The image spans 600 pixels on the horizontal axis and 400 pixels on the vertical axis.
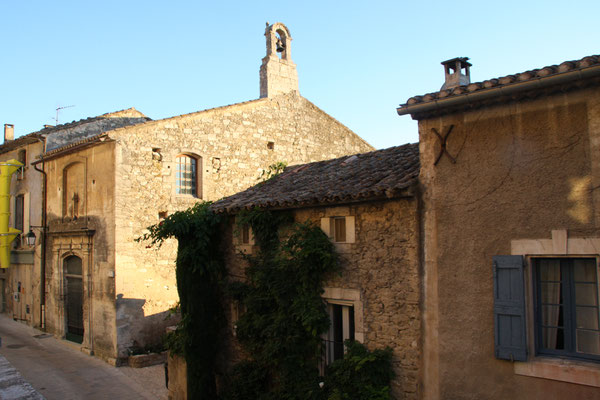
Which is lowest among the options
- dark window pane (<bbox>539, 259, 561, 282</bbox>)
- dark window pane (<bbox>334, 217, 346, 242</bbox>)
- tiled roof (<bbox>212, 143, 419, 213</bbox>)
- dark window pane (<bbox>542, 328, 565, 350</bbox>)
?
dark window pane (<bbox>542, 328, 565, 350</bbox>)

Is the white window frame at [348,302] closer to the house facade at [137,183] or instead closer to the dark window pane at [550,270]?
the dark window pane at [550,270]

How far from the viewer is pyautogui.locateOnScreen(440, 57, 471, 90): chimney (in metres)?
8.01

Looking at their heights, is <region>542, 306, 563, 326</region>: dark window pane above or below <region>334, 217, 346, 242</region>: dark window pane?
below

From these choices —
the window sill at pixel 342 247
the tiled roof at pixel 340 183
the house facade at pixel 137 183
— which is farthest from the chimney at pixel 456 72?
the house facade at pixel 137 183

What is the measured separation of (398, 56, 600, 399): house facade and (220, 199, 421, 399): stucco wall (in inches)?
7.6

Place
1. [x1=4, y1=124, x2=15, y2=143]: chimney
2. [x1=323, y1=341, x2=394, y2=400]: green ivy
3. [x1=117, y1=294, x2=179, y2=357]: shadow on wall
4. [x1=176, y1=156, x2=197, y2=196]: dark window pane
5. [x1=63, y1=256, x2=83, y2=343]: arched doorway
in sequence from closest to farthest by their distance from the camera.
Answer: [x1=323, y1=341, x2=394, y2=400]: green ivy, [x1=117, y1=294, x2=179, y2=357]: shadow on wall, [x1=176, y1=156, x2=197, y2=196]: dark window pane, [x1=63, y1=256, x2=83, y2=343]: arched doorway, [x1=4, y1=124, x2=15, y2=143]: chimney

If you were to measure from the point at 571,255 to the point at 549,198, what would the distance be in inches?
26.1

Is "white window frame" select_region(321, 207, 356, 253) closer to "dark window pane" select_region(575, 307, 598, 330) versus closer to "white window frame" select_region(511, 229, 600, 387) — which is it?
Result: "white window frame" select_region(511, 229, 600, 387)

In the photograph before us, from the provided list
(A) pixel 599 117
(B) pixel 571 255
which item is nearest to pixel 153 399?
(B) pixel 571 255

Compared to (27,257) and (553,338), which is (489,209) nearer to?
(553,338)

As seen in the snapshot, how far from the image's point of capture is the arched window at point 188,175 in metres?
15.0

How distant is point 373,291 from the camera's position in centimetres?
695

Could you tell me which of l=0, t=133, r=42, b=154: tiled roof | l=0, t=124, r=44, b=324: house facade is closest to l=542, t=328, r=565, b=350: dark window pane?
l=0, t=124, r=44, b=324: house facade

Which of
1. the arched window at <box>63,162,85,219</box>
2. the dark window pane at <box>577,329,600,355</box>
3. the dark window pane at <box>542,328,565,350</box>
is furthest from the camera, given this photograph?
the arched window at <box>63,162,85,219</box>
